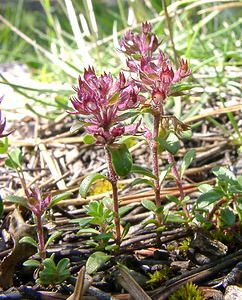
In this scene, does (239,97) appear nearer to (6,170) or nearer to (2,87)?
(6,170)

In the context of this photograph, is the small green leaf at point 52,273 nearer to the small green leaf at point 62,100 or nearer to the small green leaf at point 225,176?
the small green leaf at point 225,176

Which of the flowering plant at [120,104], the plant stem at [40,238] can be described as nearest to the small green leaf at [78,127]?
the flowering plant at [120,104]

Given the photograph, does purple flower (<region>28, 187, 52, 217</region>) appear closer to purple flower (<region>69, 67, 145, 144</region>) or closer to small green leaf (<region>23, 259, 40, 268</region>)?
small green leaf (<region>23, 259, 40, 268</region>)

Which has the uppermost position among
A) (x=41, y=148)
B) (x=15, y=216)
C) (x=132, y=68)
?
(x=132, y=68)

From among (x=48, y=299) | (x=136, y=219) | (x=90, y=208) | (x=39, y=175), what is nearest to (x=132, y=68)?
(x=90, y=208)

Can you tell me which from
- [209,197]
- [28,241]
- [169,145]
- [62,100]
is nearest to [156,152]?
[169,145]

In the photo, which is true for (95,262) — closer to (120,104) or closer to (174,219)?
(174,219)

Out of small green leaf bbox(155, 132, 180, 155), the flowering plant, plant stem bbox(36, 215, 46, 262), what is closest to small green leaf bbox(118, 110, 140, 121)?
the flowering plant
